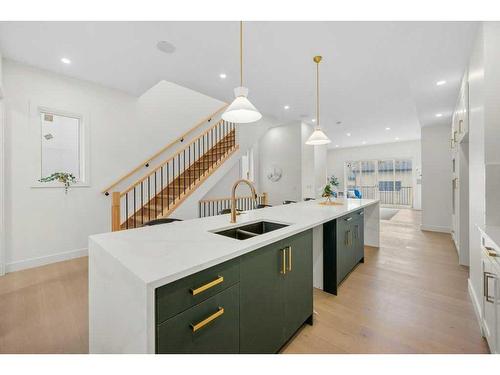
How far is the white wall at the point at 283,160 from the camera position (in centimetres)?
577

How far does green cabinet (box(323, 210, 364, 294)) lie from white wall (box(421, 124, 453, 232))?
3.89 m

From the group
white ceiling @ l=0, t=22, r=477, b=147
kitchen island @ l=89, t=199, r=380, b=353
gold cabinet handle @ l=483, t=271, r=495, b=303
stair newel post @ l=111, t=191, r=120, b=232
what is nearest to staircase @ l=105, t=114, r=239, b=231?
stair newel post @ l=111, t=191, r=120, b=232

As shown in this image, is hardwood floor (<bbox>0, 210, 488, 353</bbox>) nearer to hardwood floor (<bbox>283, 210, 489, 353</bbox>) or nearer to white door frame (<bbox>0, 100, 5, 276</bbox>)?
hardwood floor (<bbox>283, 210, 489, 353</bbox>)

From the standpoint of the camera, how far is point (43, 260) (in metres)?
3.12

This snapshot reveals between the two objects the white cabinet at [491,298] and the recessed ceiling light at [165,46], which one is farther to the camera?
the recessed ceiling light at [165,46]

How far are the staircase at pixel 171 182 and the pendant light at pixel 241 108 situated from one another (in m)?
2.18

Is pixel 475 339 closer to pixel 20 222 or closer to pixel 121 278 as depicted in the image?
pixel 121 278

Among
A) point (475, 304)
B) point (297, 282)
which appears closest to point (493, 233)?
point (475, 304)

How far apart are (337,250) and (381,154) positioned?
9163 millimetres

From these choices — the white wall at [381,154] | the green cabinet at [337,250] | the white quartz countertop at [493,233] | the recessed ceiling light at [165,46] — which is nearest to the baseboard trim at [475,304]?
the white quartz countertop at [493,233]

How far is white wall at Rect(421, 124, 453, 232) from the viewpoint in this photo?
5.04 metres

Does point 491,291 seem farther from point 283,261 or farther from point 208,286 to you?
point 208,286

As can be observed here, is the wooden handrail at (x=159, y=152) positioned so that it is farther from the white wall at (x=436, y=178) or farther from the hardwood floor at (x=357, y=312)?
the white wall at (x=436, y=178)
